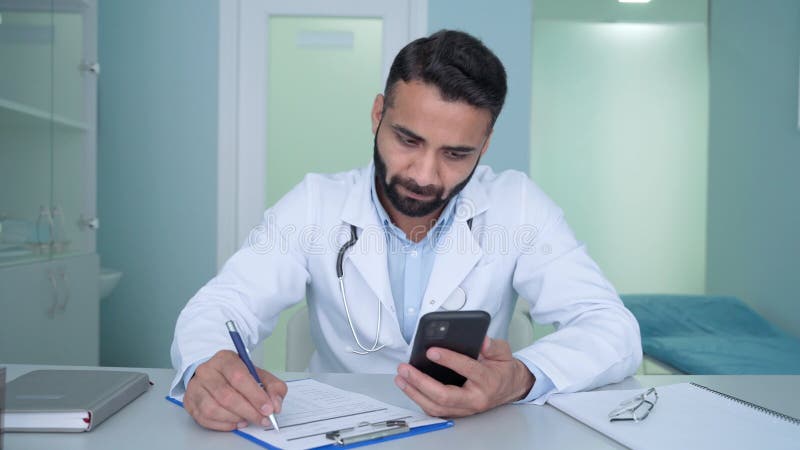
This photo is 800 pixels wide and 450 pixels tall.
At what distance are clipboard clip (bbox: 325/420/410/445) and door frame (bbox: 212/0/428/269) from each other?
8.93 feet

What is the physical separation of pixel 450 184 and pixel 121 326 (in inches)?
107

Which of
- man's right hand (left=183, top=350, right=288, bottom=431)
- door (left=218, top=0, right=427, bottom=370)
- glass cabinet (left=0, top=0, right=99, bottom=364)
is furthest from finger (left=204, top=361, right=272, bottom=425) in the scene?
door (left=218, top=0, right=427, bottom=370)

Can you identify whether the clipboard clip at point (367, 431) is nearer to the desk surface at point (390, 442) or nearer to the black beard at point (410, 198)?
the desk surface at point (390, 442)

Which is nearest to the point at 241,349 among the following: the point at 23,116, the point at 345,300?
the point at 345,300

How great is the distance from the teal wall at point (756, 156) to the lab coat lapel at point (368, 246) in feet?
7.73

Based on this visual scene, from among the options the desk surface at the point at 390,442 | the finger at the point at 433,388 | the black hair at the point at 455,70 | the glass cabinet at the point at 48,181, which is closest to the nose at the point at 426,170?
the black hair at the point at 455,70

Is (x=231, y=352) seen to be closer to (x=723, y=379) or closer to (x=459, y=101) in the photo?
(x=459, y=101)

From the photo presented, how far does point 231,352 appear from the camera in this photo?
102 centimetres

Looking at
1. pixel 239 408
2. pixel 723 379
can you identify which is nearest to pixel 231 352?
pixel 239 408

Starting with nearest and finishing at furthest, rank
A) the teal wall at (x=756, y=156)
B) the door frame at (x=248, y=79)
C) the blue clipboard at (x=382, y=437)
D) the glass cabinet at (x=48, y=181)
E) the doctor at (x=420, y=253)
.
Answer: the blue clipboard at (x=382, y=437)
the doctor at (x=420, y=253)
the glass cabinet at (x=48, y=181)
the teal wall at (x=756, y=156)
the door frame at (x=248, y=79)

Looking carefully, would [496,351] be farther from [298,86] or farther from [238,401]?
[298,86]

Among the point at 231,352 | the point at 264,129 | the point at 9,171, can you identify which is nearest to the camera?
the point at 231,352

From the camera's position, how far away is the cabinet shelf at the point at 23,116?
2242 mm

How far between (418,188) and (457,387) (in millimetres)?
588
